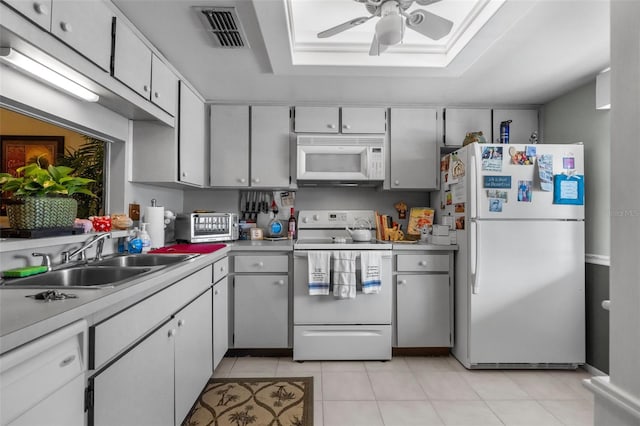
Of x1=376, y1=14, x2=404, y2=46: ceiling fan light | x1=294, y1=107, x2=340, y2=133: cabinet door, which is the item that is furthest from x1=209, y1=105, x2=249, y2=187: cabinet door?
x1=376, y1=14, x2=404, y2=46: ceiling fan light

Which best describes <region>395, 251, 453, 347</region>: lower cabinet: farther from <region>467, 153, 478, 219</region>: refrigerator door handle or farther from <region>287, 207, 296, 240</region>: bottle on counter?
<region>287, 207, 296, 240</region>: bottle on counter

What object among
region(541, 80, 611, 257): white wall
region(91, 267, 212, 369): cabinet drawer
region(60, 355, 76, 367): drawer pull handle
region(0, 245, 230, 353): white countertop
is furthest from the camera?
region(541, 80, 611, 257): white wall

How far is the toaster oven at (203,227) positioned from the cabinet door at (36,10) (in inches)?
65.7

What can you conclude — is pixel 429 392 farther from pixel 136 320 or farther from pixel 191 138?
pixel 191 138

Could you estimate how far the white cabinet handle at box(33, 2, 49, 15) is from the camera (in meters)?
→ 1.20

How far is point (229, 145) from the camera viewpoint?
3.05m

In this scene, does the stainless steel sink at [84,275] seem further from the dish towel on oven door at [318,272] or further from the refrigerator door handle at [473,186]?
the refrigerator door handle at [473,186]

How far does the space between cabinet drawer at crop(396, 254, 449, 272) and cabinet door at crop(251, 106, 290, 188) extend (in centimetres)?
123

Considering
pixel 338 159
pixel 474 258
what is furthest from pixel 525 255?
pixel 338 159

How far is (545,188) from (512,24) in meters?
1.19

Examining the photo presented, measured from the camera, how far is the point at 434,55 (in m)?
2.35

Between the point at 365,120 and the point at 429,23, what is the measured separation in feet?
4.69

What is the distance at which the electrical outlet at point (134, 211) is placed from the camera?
7.69 ft

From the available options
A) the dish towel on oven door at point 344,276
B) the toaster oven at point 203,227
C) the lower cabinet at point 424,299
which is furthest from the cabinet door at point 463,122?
the toaster oven at point 203,227
